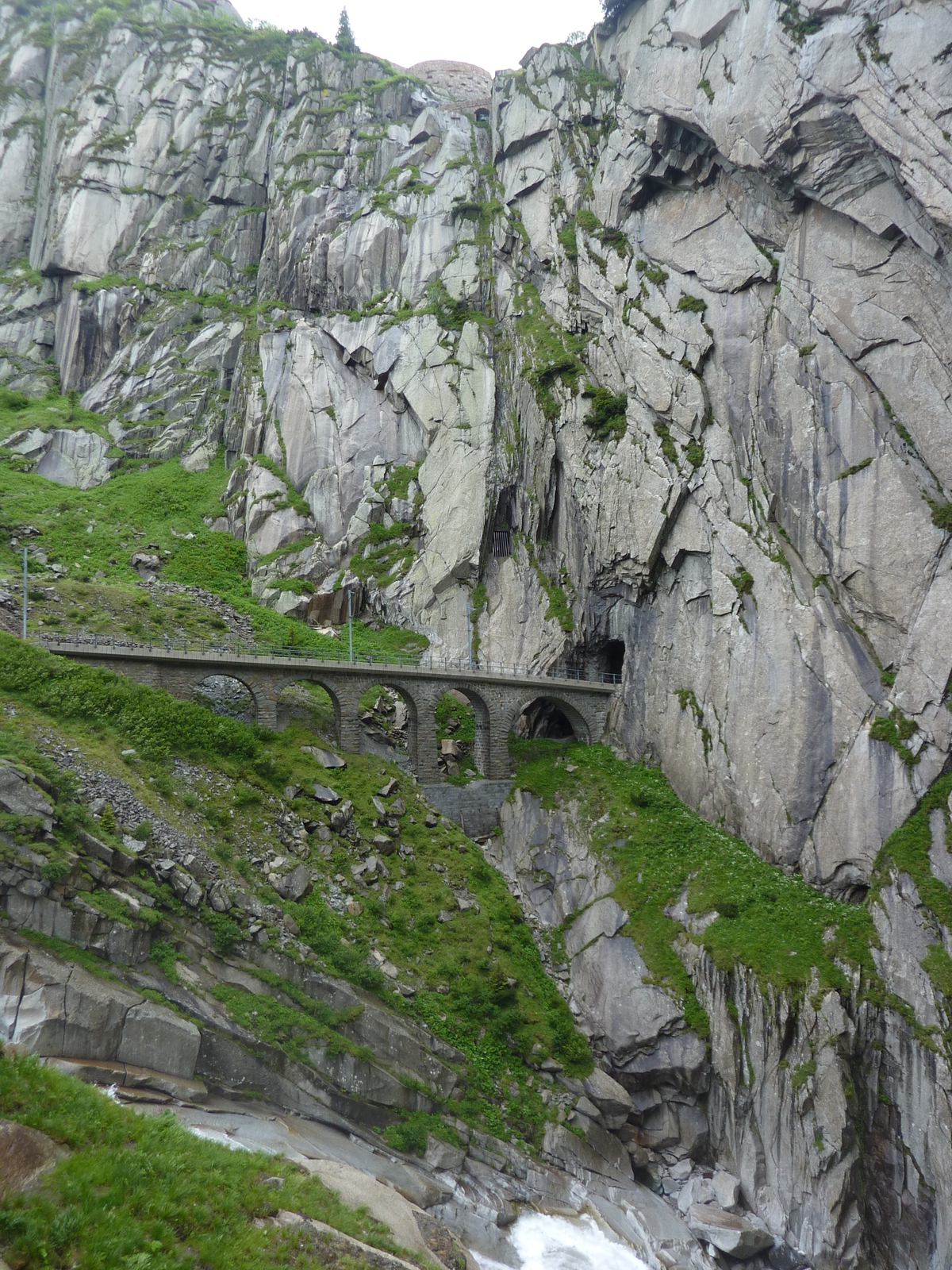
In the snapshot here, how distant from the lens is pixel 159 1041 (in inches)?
853

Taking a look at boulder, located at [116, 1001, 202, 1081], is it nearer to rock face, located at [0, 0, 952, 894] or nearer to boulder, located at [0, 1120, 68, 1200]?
boulder, located at [0, 1120, 68, 1200]

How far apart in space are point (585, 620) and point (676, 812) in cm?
1604

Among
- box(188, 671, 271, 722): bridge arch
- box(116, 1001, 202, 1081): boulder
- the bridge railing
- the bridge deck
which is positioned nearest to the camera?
box(116, 1001, 202, 1081): boulder

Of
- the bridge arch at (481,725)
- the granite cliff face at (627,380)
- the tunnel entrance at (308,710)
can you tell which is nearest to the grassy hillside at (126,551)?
the granite cliff face at (627,380)

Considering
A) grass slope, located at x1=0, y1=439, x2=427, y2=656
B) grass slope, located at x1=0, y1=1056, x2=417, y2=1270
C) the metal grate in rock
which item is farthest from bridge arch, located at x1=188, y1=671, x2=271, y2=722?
grass slope, located at x1=0, y1=1056, x2=417, y2=1270

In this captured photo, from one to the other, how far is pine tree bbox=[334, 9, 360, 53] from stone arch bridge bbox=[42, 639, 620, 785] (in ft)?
268

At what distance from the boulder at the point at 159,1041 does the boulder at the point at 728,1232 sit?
64.8 ft

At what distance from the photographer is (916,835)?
106 ft

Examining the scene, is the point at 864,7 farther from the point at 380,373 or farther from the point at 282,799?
the point at 282,799

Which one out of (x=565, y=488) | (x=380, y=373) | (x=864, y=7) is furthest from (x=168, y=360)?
(x=864, y=7)

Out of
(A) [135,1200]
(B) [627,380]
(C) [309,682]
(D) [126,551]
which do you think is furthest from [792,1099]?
(D) [126,551]

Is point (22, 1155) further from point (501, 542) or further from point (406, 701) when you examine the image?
point (501, 542)

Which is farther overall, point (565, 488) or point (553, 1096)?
point (565, 488)

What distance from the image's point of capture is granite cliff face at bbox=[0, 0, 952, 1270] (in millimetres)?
32750
